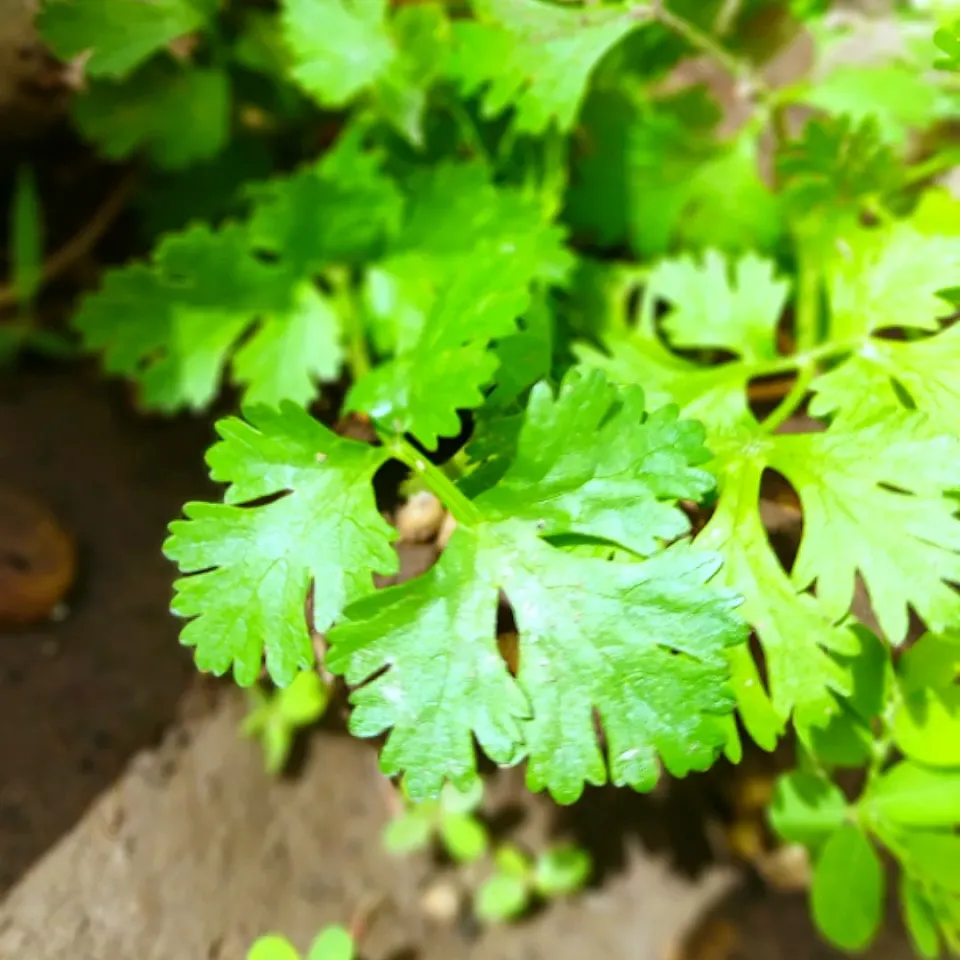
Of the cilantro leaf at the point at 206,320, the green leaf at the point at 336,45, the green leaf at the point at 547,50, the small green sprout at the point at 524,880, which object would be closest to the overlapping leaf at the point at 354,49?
the green leaf at the point at 336,45

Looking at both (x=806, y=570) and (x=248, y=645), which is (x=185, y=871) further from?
(x=806, y=570)

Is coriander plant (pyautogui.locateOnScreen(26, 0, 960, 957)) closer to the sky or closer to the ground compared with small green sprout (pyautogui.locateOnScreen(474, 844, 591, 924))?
closer to the sky

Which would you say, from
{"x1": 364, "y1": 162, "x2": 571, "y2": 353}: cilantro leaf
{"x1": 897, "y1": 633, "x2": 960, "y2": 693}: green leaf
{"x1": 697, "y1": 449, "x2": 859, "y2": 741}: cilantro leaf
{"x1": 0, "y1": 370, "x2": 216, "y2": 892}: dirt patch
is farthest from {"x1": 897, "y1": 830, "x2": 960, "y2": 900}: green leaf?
{"x1": 0, "y1": 370, "x2": 216, "y2": 892}: dirt patch

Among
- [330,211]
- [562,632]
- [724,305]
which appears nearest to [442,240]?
[330,211]

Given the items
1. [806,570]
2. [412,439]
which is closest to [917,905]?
[806,570]

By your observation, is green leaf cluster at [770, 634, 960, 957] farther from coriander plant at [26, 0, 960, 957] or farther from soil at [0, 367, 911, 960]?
soil at [0, 367, 911, 960]

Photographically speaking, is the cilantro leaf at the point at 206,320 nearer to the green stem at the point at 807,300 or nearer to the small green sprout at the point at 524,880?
the green stem at the point at 807,300

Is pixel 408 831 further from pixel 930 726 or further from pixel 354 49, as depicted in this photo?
pixel 354 49
